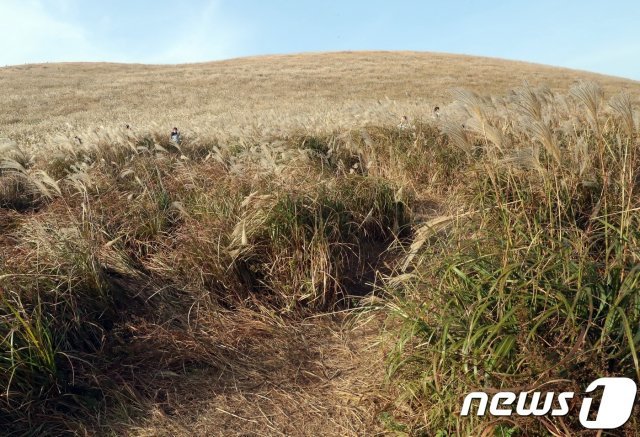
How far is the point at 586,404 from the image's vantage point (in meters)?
1.80

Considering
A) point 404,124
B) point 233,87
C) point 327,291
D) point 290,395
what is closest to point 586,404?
point 290,395

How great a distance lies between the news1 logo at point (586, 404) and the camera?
1768 millimetres

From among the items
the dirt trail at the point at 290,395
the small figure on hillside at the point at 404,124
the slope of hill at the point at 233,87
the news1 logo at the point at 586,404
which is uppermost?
the slope of hill at the point at 233,87

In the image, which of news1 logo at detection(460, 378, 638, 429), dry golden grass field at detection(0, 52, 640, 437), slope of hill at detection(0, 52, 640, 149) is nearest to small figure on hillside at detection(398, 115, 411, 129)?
dry golden grass field at detection(0, 52, 640, 437)

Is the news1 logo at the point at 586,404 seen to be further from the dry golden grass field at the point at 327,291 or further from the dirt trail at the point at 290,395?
the dirt trail at the point at 290,395

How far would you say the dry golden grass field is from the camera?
6.59 feet

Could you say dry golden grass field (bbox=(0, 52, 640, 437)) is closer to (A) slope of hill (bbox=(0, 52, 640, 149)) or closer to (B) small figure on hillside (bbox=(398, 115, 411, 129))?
(B) small figure on hillside (bbox=(398, 115, 411, 129))

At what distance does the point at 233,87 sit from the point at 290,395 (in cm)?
2569

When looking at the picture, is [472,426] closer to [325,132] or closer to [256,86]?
[325,132]

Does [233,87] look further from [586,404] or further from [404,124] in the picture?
[586,404]

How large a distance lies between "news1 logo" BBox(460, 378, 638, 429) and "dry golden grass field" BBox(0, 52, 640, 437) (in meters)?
0.05

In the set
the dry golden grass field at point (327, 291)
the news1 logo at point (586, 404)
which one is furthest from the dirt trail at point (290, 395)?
the news1 logo at point (586, 404)

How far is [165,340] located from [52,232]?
1276 mm

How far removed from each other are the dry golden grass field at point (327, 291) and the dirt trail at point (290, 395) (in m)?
0.01
